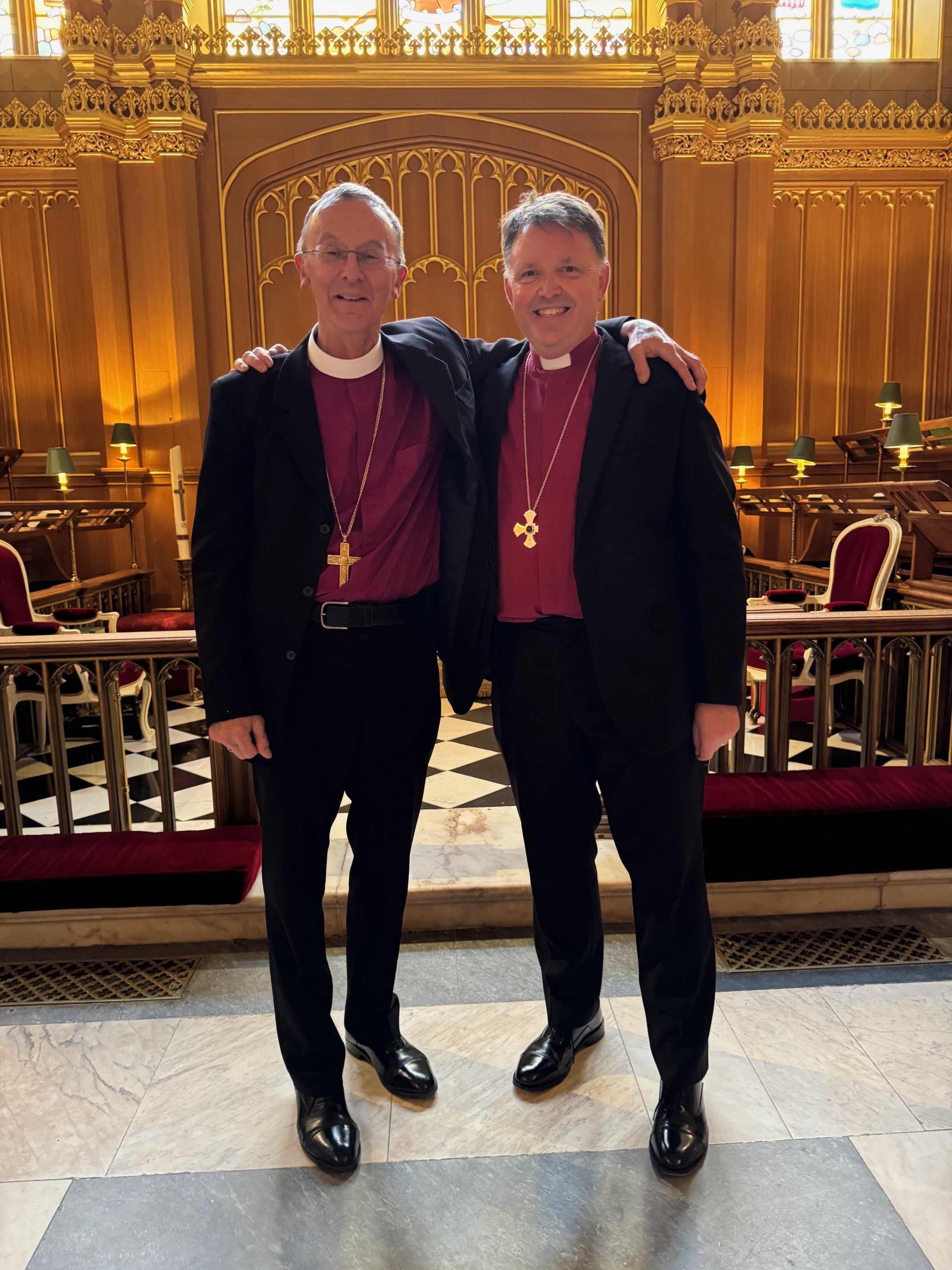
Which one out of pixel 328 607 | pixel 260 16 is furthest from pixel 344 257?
pixel 260 16

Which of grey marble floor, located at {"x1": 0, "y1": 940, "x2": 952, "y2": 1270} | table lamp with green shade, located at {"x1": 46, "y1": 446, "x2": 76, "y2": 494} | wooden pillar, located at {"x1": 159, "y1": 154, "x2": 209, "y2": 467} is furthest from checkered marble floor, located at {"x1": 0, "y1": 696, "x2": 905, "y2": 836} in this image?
Result: wooden pillar, located at {"x1": 159, "y1": 154, "x2": 209, "y2": 467}

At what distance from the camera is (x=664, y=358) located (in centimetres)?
162

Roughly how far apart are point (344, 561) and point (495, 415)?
42 centimetres

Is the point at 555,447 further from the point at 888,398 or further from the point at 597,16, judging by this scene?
the point at 597,16

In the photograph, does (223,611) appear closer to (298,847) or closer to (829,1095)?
(298,847)

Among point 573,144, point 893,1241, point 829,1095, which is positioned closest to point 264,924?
point 829,1095

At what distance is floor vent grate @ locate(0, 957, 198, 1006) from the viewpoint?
7.48ft

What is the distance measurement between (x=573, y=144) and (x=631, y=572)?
7.68 metres

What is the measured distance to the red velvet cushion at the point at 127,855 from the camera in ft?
8.11

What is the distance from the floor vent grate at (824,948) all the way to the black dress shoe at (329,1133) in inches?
44.1

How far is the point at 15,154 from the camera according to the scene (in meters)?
8.19

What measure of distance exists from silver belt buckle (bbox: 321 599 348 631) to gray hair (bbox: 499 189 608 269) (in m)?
0.71

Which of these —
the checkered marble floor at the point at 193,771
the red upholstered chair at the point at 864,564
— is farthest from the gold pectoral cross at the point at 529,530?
the red upholstered chair at the point at 864,564

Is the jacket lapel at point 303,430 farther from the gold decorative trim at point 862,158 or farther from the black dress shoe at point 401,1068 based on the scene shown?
the gold decorative trim at point 862,158
